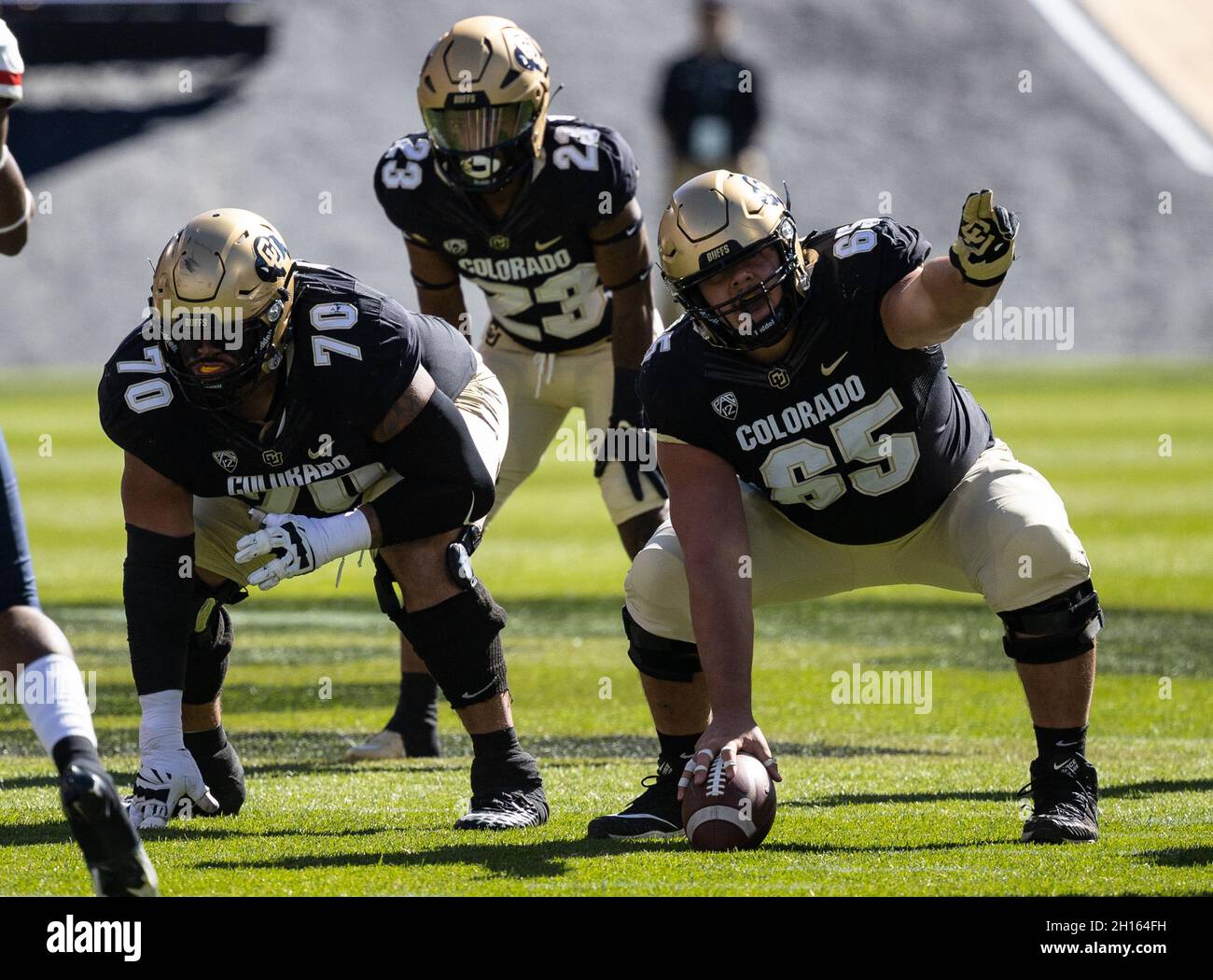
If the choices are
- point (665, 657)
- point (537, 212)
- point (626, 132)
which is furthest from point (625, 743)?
point (626, 132)

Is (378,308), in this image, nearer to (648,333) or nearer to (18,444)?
(648,333)

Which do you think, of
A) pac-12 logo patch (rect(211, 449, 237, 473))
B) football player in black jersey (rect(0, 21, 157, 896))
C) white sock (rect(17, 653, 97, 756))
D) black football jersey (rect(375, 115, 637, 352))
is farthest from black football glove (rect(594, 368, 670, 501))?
white sock (rect(17, 653, 97, 756))

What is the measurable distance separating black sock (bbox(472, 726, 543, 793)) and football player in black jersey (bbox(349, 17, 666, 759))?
4.04 ft

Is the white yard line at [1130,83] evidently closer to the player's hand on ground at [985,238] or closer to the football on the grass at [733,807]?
the player's hand on ground at [985,238]

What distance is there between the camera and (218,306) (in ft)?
14.4

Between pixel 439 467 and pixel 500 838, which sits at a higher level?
pixel 439 467

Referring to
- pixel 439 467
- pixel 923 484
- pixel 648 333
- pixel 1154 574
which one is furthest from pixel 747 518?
pixel 1154 574

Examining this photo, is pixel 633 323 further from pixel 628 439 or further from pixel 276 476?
pixel 276 476

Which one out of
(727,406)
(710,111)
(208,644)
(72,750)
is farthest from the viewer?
(710,111)

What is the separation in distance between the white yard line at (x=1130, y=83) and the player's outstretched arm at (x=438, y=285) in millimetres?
27447

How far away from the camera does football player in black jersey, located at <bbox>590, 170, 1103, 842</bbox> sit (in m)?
4.42

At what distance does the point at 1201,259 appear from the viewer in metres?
30.1

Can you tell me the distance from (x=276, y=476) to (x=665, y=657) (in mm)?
1083
